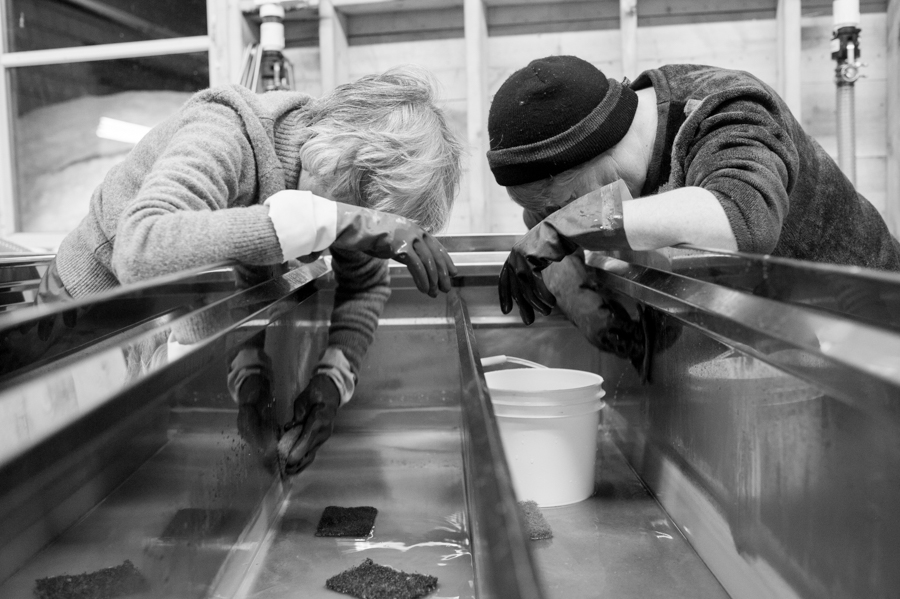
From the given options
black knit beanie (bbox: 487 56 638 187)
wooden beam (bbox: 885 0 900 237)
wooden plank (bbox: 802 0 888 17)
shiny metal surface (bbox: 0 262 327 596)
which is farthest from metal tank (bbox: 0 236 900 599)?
wooden plank (bbox: 802 0 888 17)

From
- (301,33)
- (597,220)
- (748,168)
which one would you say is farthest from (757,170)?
(301,33)

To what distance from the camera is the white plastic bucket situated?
1.19 meters

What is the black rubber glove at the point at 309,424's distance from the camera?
1315mm

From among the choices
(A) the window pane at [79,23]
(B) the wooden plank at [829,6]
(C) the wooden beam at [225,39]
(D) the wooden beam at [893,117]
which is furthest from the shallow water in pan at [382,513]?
(A) the window pane at [79,23]

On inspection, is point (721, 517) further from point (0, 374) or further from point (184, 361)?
point (0, 374)

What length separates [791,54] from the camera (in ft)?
7.43

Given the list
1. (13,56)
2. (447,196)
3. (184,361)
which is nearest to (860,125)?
(447,196)

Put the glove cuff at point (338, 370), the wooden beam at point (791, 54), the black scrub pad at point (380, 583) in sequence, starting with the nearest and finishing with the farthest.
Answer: the black scrub pad at point (380, 583) < the glove cuff at point (338, 370) < the wooden beam at point (791, 54)

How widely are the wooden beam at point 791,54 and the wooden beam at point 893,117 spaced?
320mm

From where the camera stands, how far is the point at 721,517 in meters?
0.95

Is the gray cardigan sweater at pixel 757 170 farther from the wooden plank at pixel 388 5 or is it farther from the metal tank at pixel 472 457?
the wooden plank at pixel 388 5

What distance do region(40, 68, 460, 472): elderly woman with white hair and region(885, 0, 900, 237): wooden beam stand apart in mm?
1742

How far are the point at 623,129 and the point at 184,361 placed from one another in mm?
926

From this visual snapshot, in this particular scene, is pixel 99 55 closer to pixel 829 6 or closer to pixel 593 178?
pixel 593 178
